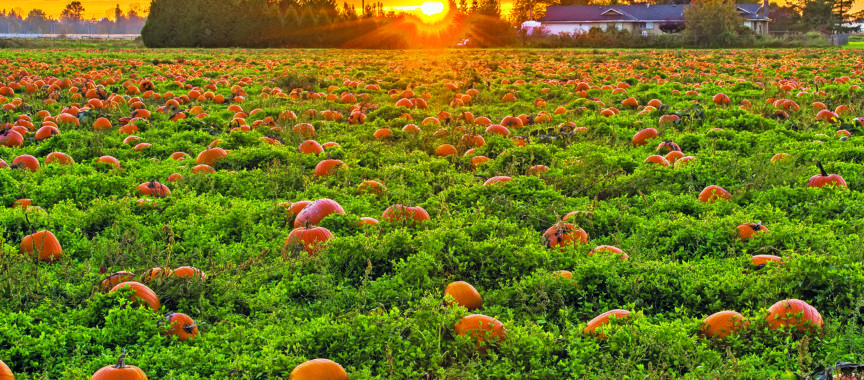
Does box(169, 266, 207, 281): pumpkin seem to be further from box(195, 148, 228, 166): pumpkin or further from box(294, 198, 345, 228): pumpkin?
box(195, 148, 228, 166): pumpkin

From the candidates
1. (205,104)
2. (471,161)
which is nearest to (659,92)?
(471,161)

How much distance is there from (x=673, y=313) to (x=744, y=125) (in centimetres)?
569

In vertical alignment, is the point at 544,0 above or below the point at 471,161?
above

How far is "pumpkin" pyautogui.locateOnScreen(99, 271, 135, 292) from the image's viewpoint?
3467mm

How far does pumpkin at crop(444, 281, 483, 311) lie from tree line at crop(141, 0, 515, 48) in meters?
44.8

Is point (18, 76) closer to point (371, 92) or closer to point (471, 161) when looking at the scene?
point (371, 92)

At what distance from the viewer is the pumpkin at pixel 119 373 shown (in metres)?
2.61

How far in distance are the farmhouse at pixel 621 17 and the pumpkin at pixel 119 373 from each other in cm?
7839

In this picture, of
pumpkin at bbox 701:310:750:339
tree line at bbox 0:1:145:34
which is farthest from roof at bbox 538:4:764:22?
tree line at bbox 0:1:145:34

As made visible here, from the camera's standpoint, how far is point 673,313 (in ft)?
11.1

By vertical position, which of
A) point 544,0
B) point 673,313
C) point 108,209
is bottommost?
point 673,313

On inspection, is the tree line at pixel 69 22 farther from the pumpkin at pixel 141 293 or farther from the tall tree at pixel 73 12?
the pumpkin at pixel 141 293

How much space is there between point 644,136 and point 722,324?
15.6ft

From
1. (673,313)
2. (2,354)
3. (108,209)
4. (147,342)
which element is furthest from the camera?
(108,209)
